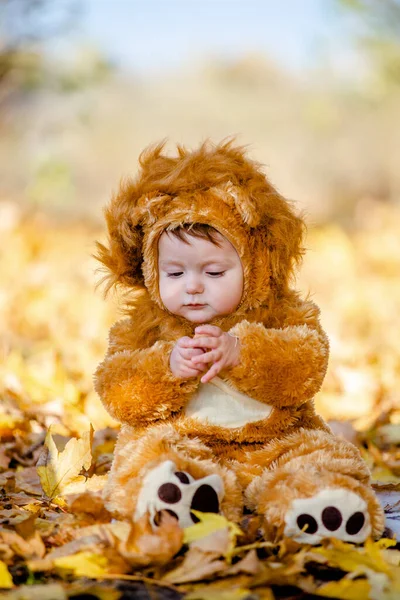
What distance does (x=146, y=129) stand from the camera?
13.6 meters

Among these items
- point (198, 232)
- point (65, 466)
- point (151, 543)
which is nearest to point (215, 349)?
point (198, 232)

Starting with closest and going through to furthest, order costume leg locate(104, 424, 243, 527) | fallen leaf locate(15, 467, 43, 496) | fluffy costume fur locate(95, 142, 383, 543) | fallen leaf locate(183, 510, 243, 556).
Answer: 1. fallen leaf locate(183, 510, 243, 556)
2. costume leg locate(104, 424, 243, 527)
3. fluffy costume fur locate(95, 142, 383, 543)
4. fallen leaf locate(15, 467, 43, 496)

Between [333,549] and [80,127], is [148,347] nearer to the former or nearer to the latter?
[333,549]

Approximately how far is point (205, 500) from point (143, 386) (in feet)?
1.21

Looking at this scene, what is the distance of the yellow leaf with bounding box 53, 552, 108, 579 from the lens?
1667mm

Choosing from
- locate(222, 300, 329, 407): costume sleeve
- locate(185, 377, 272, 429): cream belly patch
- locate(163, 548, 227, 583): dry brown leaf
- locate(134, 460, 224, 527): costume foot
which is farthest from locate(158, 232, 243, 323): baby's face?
locate(163, 548, 227, 583): dry brown leaf

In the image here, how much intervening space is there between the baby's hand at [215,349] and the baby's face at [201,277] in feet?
0.38

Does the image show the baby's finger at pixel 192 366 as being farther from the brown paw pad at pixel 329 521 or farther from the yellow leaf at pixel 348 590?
the yellow leaf at pixel 348 590

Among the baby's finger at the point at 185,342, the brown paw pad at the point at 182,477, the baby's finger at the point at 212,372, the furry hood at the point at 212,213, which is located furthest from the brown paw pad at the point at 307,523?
the furry hood at the point at 212,213

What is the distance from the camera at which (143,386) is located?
210 cm

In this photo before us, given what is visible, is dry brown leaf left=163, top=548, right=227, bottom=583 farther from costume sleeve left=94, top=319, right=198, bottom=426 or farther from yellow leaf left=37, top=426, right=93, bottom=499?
yellow leaf left=37, top=426, right=93, bottom=499

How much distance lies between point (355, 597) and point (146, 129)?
1257cm

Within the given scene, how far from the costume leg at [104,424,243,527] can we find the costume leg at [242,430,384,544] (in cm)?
10

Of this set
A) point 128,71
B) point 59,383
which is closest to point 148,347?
point 59,383
